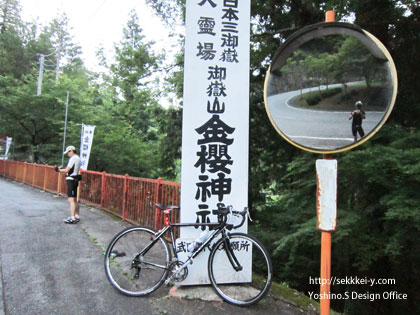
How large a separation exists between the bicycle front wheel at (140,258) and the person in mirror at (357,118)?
2576 mm

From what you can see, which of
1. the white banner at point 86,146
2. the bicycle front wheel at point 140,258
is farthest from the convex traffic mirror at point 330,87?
the white banner at point 86,146

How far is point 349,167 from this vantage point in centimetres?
479

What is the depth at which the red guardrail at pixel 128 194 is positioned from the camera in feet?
19.7

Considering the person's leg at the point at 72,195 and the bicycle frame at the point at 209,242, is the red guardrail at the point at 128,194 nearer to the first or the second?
the person's leg at the point at 72,195

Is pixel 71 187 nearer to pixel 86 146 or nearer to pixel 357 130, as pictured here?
pixel 86 146

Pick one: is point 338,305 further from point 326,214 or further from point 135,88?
point 135,88

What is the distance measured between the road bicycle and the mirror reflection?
1.53m

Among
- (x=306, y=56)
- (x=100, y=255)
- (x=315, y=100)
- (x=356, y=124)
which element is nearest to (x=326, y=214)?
(x=356, y=124)

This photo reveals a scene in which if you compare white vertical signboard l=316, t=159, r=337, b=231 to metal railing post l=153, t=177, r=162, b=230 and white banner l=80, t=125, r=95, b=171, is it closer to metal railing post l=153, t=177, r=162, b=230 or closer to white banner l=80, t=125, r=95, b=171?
metal railing post l=153, t=177, r=162, b=230

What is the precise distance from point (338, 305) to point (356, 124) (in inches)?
267

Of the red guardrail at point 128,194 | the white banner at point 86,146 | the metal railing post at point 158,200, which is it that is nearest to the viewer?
the red guardrail at point 128,194

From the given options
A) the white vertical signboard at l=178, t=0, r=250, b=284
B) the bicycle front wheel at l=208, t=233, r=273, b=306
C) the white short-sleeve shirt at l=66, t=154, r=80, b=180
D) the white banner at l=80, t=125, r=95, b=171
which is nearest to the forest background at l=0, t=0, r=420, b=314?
the bicycle front wheel at l=208, t=233, r=273, b=306

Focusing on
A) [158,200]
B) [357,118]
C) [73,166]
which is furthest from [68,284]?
[357,118]

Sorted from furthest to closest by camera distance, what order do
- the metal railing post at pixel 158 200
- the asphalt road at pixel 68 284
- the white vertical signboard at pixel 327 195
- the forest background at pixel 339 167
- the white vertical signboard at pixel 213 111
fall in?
the metal railing post at pixel 158 200
the forest background at pixel 339 167
the white vertical signboard at pixel 213 111
the asphalt road at pixel 68 284
the white vertical signboard at pixel 327 195
